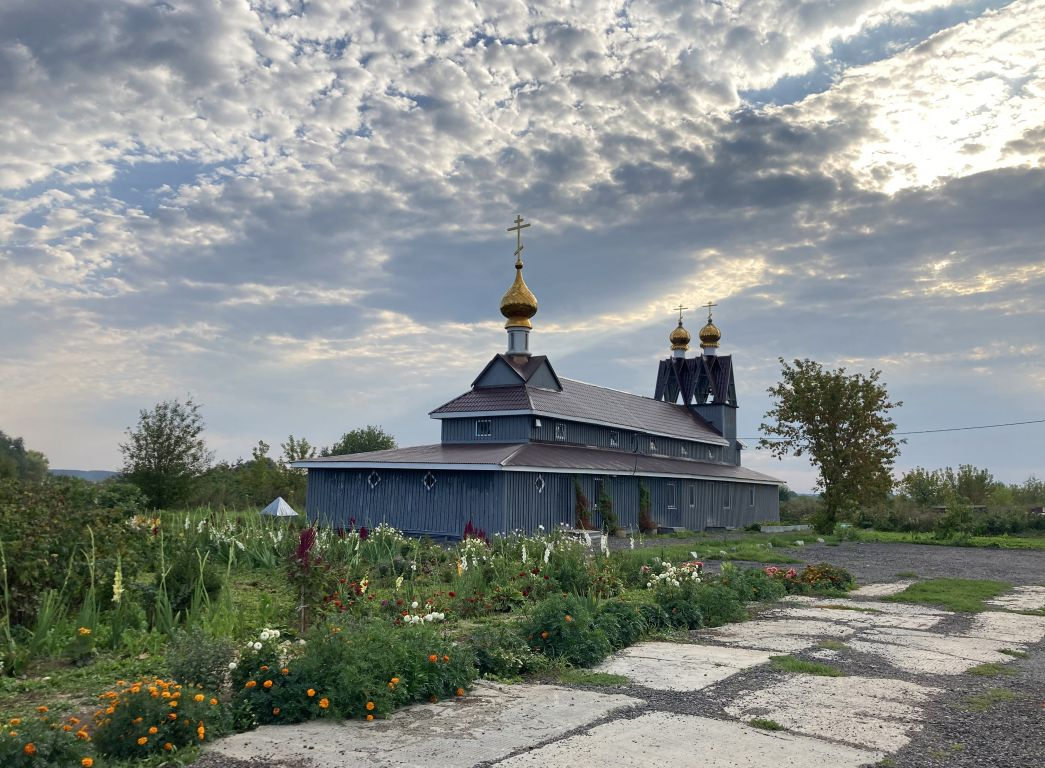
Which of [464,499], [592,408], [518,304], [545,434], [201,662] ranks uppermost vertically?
[518,304]

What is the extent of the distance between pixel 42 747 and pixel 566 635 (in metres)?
4.84

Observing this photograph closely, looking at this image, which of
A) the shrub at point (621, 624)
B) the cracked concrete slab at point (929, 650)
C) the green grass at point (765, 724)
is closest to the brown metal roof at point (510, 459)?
the shrub at point (621, 624)

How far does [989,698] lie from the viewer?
7.43 m

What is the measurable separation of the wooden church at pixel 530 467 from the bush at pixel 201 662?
17.1 meters

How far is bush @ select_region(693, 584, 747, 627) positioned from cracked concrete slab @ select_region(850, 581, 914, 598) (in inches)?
167

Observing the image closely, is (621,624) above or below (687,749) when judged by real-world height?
above

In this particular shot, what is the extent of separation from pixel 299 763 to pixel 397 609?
4.54m

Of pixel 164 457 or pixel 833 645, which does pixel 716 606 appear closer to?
pixel 833 645

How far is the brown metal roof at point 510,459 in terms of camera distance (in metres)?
24.8

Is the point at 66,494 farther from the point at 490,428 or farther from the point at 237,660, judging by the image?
the point at 490,428

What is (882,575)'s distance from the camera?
715 inches

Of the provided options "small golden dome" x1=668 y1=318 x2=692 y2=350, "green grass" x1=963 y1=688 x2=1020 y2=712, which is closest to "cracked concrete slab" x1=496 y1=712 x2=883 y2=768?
"green grass" x1=963 y1=688 x2=1020 y2=712

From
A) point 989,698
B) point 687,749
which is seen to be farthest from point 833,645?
point 687,749

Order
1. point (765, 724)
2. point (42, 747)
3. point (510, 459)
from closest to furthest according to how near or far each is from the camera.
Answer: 1. point (42, 747)
2. point (765, 724)
3. point (510, 459)
